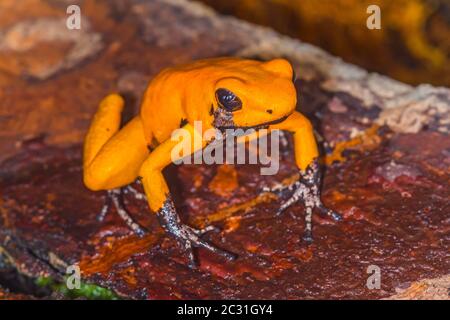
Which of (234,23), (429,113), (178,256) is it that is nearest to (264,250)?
(178,256)

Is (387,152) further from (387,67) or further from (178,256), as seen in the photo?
(178,256)

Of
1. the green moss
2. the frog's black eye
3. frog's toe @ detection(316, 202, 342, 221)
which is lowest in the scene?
the green moss

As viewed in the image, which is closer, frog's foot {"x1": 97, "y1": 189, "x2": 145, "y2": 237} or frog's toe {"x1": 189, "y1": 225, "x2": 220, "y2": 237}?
frog's toe {"x1": 189, "y1": 225, "x2": 220, "y2": 237}

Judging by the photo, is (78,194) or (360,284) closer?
(360,284)

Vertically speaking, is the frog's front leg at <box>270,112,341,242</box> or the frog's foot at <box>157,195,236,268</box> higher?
the frog's front leg at <box>270,112,341,242</box>
